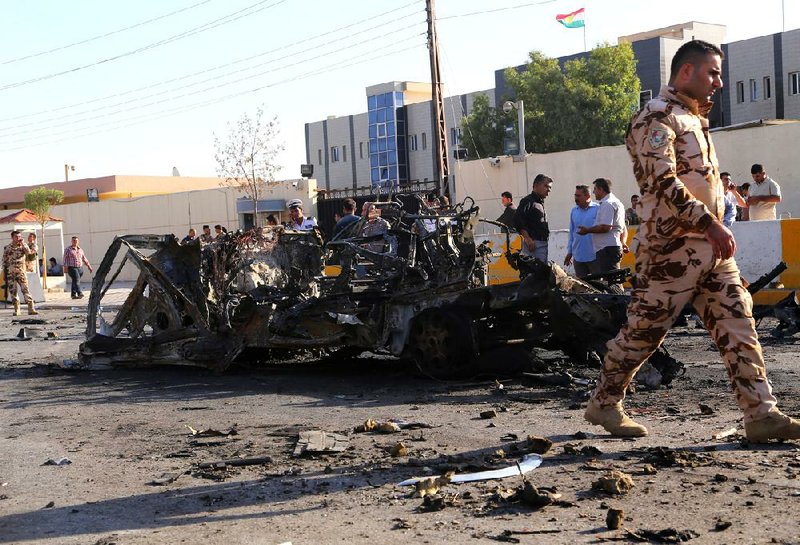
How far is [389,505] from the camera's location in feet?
15.0

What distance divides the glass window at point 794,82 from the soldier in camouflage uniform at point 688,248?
54421 millimetres

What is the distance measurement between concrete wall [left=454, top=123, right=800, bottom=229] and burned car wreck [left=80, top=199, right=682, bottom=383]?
16615mm

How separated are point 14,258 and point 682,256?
17994 mm

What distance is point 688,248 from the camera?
5133 millimetres

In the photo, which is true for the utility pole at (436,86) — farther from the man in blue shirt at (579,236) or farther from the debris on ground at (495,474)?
the debris on ground at (495,474)

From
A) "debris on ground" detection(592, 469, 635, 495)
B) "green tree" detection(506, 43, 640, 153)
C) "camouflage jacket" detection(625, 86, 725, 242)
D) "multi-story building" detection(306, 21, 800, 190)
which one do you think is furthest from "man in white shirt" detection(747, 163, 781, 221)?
"green tree" detection(506, 43, 640, 153)

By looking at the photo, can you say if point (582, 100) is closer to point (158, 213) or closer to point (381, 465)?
point (158, 213)

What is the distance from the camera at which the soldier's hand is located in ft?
16.3

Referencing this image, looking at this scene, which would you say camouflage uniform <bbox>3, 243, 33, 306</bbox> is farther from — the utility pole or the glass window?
the glass window

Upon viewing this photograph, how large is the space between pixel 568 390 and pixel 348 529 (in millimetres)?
3730

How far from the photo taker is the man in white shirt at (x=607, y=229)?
11.7 meters

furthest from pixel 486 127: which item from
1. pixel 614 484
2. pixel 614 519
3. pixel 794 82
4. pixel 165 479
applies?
pixel 614 519

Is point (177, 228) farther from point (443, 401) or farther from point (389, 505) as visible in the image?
point (389, 505)

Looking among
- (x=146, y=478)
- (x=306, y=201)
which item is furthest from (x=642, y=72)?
(x=146, y=478)
